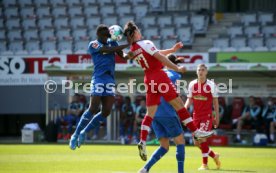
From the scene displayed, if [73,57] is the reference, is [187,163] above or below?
below

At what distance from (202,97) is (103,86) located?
2420 millimetres

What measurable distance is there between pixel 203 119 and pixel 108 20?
18292 millimetres

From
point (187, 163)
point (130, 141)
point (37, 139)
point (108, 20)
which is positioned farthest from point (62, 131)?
point (187, 163)

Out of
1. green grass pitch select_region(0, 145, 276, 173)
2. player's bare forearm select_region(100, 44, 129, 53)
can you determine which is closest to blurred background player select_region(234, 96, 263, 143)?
green grass pitch select_region(0, 145, 276, 173)

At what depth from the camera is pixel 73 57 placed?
31.0 metres

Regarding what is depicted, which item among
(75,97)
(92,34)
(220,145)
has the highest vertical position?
(92,34)

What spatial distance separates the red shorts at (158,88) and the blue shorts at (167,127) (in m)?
0.32

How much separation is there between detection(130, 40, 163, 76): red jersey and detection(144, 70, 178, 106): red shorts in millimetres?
106

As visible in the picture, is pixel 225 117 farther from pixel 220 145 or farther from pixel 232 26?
pixel 232 26

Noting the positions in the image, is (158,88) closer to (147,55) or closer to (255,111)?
(147,55)

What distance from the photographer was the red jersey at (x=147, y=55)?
12734 mm

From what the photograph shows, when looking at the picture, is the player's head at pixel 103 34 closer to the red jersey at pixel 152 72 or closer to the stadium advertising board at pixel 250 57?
the red jersey at pixel 152 72

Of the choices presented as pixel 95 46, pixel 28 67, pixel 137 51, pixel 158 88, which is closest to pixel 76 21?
pixel 28 67

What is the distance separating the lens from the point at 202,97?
53.4 ft
